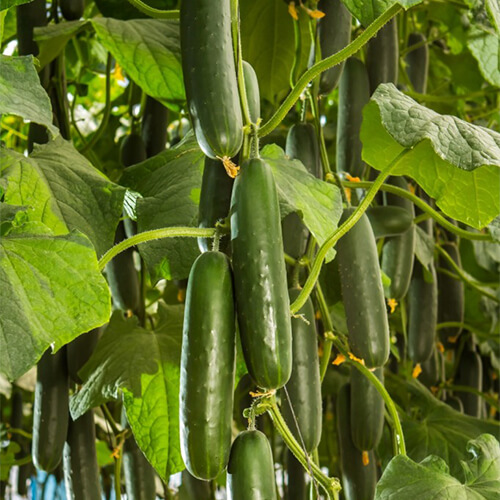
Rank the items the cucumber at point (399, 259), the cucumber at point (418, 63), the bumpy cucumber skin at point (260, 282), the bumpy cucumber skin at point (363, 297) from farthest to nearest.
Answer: the cucumber at point (418, 63) < the cucumber at point (399, 259) < the bumpy cucumber skin at point (363, 297) < the bumpy cucumber skin at point (260, 282)

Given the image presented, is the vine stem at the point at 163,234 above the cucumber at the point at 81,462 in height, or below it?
above

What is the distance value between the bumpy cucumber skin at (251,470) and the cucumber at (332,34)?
0.55 meters

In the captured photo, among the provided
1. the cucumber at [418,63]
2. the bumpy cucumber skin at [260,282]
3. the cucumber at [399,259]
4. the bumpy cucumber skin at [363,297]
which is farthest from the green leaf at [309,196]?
the cucumber at [418,63]

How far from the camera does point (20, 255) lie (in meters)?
0.78

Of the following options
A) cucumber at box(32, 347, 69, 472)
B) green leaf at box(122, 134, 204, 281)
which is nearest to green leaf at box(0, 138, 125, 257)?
green leaf at box(122, 134, 204, 281)

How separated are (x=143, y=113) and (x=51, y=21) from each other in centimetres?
21

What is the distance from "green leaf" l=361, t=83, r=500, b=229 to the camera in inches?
32.6

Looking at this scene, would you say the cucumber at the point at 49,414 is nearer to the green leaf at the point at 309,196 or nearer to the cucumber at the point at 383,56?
the green leaf at the point at 309,196

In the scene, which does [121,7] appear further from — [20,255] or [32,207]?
[20,255]

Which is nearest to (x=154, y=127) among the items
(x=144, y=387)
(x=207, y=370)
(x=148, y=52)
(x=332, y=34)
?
(x=148, y=52)

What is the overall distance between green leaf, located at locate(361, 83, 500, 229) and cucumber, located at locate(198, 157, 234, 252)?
17 centimetres

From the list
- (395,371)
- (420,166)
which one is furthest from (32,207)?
(395,371)

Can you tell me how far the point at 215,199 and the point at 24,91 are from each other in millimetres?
212

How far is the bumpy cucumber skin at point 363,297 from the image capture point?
38.1 inches
